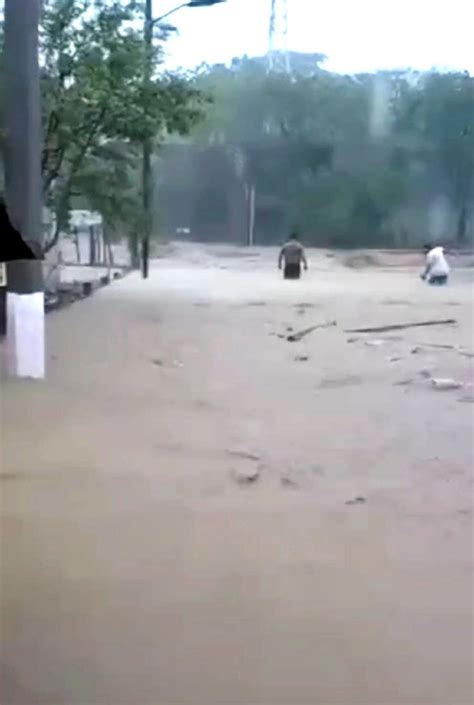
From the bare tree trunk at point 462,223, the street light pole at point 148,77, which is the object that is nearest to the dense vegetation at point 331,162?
the bare tree trunk at point 462,223

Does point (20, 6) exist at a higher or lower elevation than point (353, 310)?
higher

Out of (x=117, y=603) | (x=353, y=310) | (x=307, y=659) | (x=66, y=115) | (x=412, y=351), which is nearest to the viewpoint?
(x=307, y=659)

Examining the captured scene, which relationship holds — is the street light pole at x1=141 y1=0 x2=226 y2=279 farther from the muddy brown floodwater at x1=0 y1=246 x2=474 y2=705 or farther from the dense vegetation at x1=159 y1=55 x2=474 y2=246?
the dense vegetation at x1=159 y1=55 x2=474 y2=246

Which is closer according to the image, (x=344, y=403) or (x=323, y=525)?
(x=323, y=525)

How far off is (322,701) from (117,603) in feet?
4.63

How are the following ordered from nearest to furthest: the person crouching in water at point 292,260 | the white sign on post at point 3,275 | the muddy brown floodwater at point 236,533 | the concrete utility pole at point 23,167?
1. the muddy brown floodwater at point 236,533
2. the white sign on post at point 3,275
3. the concrete utility pole at point 23,167
4. the person crouching in water at point 292,260

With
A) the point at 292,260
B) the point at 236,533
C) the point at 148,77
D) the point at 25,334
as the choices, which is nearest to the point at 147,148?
the point at 148,77

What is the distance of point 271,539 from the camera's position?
296 inches

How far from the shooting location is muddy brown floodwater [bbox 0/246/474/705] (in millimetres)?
5480

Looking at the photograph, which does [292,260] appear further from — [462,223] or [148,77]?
[462,223]

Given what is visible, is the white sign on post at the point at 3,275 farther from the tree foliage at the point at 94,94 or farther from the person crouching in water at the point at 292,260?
the person crouching in water at the point at 292,260

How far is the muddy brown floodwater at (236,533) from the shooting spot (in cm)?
548

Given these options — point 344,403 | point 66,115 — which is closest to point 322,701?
point 344,403

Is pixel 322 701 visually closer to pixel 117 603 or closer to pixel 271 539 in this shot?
pixel 117 603
